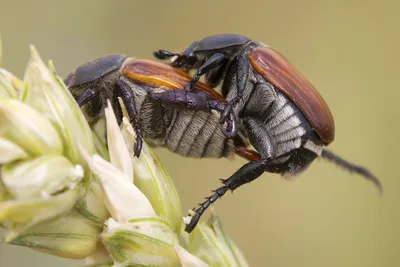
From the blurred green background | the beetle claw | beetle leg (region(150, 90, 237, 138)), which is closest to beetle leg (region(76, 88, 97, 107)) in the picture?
beetle leg (region(150, 90, 237, 138))

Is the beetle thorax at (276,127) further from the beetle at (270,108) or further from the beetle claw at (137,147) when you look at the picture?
the beetle claw at (137,147)

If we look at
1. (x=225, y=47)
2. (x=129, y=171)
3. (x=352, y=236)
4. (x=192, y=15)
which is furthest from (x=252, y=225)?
(x=129, y=171)

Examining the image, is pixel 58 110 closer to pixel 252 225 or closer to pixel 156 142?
pixel 156 142

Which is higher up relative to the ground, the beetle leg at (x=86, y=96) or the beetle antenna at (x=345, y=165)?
the beetle leg at (x=86, y=96)

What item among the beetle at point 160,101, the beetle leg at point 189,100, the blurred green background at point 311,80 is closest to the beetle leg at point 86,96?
the beetle at point 160,101

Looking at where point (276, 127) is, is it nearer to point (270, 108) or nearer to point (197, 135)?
point (270, 108)

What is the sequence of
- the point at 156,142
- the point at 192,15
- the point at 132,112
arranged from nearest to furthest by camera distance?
the point at 132,112, the point at 156,142, the point at 192,15
